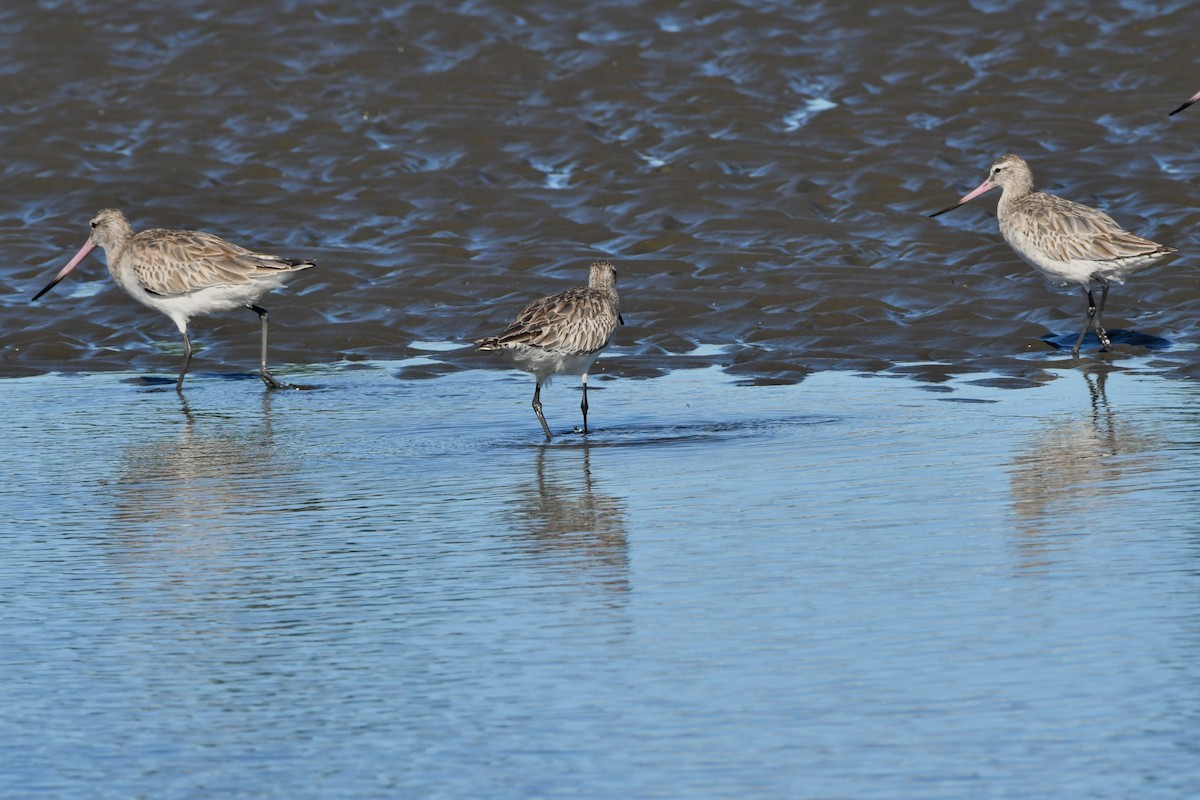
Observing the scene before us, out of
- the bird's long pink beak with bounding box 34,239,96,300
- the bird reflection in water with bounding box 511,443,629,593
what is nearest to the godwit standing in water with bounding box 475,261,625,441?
the bird reflection in water with bounding box 511,443,629,593

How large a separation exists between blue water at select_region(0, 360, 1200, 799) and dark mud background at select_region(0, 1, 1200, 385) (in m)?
2.63

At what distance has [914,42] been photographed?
69.7 ft

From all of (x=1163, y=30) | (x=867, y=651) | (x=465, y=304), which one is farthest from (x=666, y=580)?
(x=1163, y=30)

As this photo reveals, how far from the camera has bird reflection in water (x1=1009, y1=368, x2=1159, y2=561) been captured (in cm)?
864

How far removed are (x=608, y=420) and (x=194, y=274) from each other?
3.95 metres

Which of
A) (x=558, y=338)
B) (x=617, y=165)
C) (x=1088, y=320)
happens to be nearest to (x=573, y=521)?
(x=558, y=338)

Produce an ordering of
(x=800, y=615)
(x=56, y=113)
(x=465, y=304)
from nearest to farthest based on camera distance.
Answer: (x=800, y=615) < (x=465, y=304) < (x=56, y=113)

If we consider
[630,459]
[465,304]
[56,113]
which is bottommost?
[630,459]

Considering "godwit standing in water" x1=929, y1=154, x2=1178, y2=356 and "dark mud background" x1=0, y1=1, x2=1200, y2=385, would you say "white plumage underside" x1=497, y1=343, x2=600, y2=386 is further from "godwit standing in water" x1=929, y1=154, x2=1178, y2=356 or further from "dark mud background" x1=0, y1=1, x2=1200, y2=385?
"godwit standing in water" x1=929, y1=154, x2=1178, y2=356

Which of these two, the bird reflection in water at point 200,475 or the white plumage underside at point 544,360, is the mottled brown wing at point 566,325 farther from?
the bird reflection in water at point 200,475

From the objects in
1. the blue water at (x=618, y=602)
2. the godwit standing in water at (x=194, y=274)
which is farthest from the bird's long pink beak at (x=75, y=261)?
the blue water at (x=618, y=602)

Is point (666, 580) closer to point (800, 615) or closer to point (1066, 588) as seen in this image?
point (800, 615)

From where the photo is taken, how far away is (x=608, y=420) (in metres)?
11.9

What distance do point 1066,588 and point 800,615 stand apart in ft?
3.57
